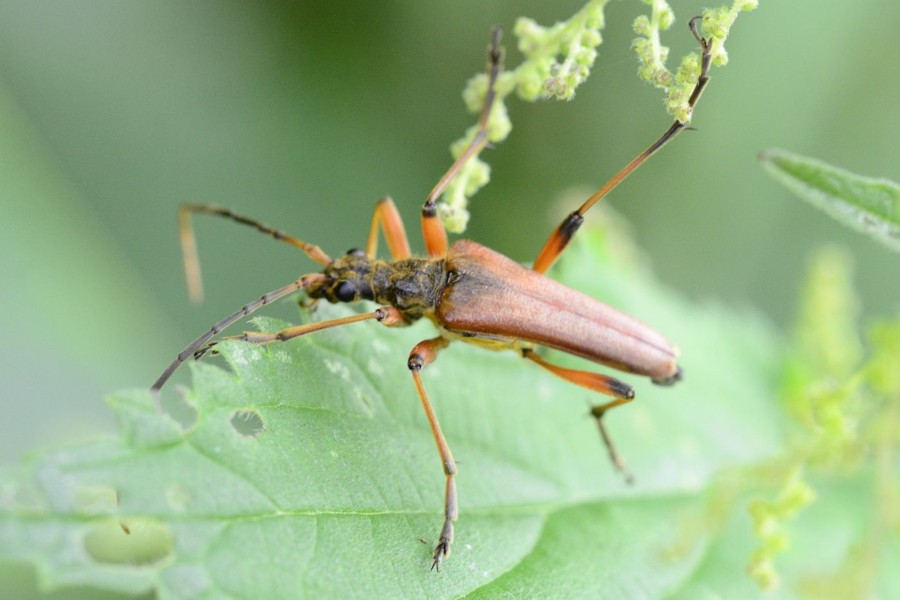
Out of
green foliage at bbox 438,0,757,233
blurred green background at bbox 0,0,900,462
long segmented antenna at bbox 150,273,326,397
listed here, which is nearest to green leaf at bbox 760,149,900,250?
green foliage at bbox 438,0,757,233

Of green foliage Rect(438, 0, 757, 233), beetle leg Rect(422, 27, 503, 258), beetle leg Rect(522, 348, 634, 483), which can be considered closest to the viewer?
green foliage Rect(438, 0, 757, 233)

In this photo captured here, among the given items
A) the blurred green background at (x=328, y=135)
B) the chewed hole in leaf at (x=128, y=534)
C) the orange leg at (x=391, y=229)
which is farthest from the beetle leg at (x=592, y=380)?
the blurred green background at (x=328, y=135)

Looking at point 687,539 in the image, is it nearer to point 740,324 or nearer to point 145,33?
Answer: point 740,324

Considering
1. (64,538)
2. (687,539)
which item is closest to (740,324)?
(687,539)

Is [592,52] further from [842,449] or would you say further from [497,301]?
[842,449]

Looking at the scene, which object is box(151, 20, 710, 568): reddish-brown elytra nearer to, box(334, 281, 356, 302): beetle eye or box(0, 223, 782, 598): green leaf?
box(334, 281, 356, 302): beetle eye

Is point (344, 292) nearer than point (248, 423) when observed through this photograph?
No

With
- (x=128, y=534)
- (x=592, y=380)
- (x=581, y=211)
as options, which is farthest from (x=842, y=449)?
(x=128, y=534)
